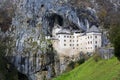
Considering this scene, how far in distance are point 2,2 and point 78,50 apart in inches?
1348

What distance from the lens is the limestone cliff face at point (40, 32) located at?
97188 mm

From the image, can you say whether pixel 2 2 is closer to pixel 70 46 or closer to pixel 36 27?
pixel 36 27

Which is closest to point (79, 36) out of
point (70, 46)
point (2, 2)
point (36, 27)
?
point (70, 46)

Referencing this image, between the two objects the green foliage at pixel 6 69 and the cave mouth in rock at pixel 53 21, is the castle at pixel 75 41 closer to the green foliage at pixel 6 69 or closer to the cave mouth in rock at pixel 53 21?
the cave mouth in rock at pixel 53 21

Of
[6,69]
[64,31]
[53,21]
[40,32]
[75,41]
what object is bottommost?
[6,69]

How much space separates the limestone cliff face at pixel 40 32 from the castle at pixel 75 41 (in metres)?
2.50

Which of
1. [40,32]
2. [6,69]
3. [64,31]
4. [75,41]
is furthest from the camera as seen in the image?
[6,69]

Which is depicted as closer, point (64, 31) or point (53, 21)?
point (64, 31)

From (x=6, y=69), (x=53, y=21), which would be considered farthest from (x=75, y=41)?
(x=6, y=69)

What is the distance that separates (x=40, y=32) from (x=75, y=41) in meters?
11.8

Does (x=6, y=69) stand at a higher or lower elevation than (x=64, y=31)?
lower

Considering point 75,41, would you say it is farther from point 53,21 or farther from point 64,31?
point 53,21

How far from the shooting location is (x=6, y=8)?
357 feet

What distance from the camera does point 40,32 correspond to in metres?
99.5
